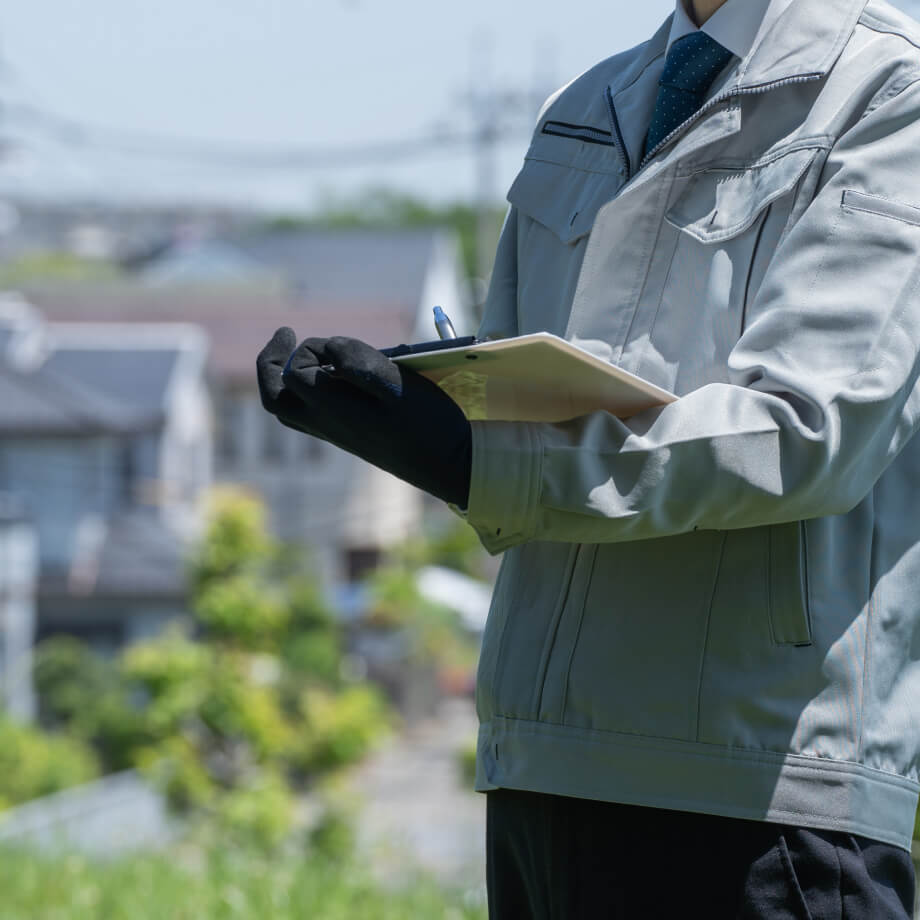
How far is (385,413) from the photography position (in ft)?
3.25

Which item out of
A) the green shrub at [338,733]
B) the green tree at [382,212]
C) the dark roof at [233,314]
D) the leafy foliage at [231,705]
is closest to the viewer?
the leafy foliage at [231,705]

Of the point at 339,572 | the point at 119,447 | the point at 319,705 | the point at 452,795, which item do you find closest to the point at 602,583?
the point at 319,705

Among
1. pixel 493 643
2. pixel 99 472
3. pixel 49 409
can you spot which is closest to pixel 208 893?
pixel 493 643

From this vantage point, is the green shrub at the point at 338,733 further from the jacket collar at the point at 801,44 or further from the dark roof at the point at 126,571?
the dark roof at the point at 126,571

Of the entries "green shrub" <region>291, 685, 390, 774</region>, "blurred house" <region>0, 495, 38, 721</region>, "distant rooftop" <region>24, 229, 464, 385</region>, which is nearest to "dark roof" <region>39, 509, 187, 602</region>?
"blurred house" <region>0, 495, 38, 721</region>

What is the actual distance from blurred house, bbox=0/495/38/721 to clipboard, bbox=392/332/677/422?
1488 cm

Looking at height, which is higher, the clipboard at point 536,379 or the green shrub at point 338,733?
the clipboard at point 536,379

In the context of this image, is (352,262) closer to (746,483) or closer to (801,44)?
(801,44)

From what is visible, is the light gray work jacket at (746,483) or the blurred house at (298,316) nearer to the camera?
the light gray work jacket at (746,483)

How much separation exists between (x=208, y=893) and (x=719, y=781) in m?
3.18

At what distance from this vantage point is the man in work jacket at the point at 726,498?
99 centimetres

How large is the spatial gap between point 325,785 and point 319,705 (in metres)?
0.53

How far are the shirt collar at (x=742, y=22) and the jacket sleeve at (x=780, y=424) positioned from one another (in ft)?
0.57

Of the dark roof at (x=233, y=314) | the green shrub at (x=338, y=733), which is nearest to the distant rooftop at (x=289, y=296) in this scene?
the dark roof at (x=233, y=314)
